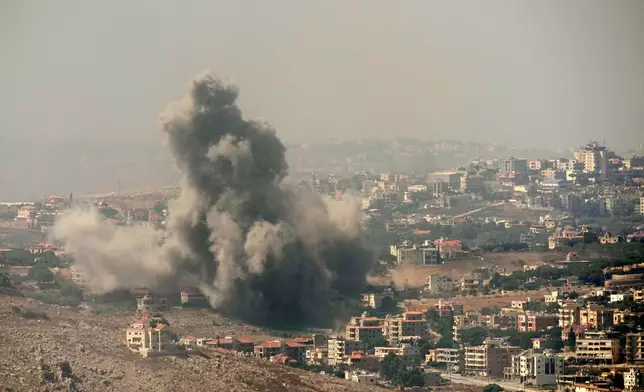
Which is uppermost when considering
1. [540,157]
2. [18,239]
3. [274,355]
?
[540,157]

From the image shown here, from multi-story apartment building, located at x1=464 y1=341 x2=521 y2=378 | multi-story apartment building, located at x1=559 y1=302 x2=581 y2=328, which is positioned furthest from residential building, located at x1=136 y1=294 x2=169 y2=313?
multi-story apartment building, located at x1=559 y1=302 x2=581 y2=328

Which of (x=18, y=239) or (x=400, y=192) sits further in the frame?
(x=400, y=192)

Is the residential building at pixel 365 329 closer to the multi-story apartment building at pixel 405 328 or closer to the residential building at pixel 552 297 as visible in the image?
the multi-story apartment building at pixel 405 328

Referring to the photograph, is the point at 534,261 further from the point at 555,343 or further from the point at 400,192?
the point at 400,192

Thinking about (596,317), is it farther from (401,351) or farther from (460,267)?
(460,267)

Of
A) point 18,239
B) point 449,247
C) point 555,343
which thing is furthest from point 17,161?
point 555,343

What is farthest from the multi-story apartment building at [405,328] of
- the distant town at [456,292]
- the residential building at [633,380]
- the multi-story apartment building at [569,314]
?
the residential building at [633,380]
